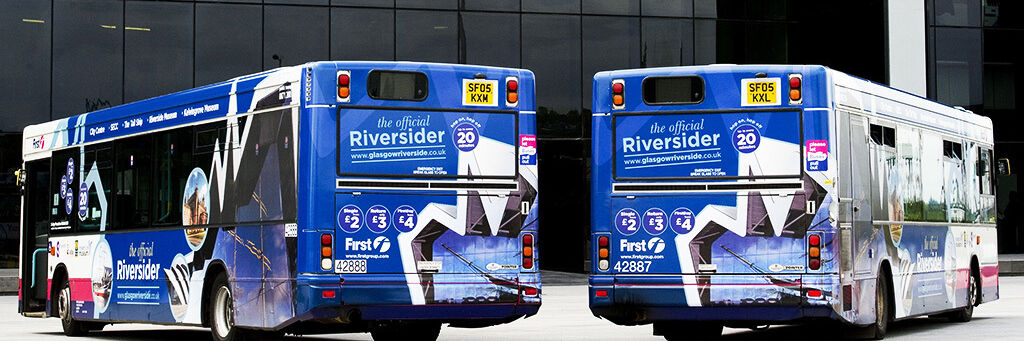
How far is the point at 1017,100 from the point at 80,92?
2433 cm

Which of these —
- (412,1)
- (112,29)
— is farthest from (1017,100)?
(112,29)

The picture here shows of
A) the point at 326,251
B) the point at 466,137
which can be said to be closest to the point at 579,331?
the point at 466,137

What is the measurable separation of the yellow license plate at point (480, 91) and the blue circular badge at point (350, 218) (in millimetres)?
1452

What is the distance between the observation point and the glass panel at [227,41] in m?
32.9

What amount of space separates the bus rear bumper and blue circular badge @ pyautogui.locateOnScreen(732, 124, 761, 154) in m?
1.13

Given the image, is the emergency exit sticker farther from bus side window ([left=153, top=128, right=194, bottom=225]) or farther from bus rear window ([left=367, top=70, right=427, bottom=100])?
bus side window ([left=153, top=128, right=194, bottom=225])

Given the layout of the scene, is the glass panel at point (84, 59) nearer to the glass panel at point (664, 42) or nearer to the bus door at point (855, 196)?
the glass panel at point (664, 42)

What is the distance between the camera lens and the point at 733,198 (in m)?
13.1

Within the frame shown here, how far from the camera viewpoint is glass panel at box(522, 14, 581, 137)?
34500 millimetres

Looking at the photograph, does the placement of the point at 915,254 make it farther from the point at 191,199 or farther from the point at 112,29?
the point at 112,29

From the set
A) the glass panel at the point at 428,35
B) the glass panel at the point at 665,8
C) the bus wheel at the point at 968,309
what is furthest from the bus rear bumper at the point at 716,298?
the glass panel at the point at 665,8

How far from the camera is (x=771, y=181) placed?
1295 cm

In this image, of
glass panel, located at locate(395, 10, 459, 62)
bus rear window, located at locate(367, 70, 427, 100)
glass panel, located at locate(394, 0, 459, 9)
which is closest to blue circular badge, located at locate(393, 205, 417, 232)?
bus rear window, located at locate(367, 70, 427, 100)

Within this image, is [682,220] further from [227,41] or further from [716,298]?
[227,41]
